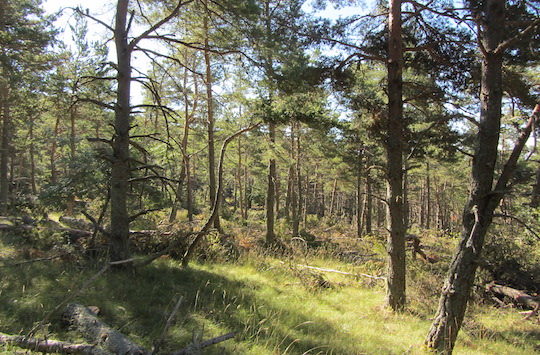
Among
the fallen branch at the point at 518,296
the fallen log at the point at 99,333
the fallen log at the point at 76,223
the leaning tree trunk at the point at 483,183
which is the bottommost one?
the fallen branch at the point at 518,296

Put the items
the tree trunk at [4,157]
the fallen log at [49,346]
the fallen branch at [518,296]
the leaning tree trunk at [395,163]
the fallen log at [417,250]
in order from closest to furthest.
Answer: the fallen log at [49,346]
the leaning tree trunk at [395,163]
the fallen branch at [518,296]
the fallen log at [417,250]
the tree trunk at [4,157]

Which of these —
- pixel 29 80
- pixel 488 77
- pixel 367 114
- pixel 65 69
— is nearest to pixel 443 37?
pixel 367 114

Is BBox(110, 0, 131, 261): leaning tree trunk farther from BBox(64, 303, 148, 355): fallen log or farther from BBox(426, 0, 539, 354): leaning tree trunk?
BBox(426, 0, 539, 354): leaning tree trunk

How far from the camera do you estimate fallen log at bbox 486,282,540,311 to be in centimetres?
726

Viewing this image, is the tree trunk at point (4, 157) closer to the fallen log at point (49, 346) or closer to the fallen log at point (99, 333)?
the fallen log at point (99, 333)

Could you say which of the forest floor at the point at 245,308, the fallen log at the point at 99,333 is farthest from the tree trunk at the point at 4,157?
the fallen log at the point at 99,333

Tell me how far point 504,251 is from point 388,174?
20.4ft

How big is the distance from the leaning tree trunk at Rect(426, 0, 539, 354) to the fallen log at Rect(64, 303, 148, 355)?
366 centimetres

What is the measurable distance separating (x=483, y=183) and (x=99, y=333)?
4717mm

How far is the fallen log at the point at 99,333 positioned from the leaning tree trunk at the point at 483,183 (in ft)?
12.0

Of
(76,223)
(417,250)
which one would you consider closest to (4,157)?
(76,223)

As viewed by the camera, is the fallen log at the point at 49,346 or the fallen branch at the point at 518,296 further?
the fallen branch at the point at 518,296

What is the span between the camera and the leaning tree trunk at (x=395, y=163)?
6.00m

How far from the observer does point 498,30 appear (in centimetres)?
386
